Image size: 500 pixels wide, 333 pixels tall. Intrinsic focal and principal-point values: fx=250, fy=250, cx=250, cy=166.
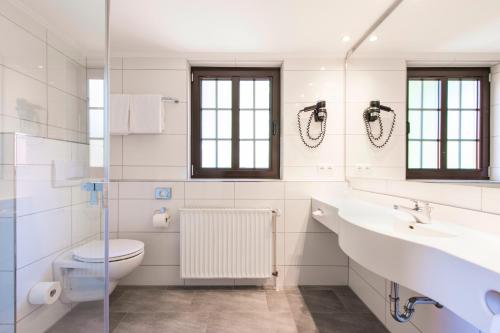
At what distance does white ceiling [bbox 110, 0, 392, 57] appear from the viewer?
1.59m

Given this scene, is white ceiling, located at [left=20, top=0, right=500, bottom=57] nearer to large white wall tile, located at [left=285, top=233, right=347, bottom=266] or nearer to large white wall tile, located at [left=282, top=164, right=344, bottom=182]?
large white wall tile, located at [left=282, top=164, right=344, bottom=182]

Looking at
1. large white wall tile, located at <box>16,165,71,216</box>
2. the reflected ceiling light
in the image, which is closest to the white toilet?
large white wall tile, located at <box>16,165,71,216</box>

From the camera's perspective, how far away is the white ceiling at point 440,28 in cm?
108

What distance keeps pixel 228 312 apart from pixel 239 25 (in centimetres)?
207

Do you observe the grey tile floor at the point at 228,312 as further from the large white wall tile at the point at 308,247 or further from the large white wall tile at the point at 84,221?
the large white wall tile at the point at 84,221

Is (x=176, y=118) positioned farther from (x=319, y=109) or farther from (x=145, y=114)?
(x=319, y=109)

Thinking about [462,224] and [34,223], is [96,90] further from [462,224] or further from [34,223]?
[462,224]

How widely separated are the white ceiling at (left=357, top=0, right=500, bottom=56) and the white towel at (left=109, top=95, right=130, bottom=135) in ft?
6.57

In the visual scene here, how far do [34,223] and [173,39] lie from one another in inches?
61.3

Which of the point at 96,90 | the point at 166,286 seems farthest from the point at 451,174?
the point at 166,286

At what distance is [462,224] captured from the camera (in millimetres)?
1171

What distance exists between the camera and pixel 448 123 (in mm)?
1308

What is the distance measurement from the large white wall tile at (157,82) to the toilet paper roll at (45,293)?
1.56 meters

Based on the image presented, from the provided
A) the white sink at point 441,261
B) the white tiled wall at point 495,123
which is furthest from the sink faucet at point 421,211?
the white tiled wall at point 495,123
